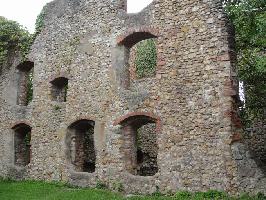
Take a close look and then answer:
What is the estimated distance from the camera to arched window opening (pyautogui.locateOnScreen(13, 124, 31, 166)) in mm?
15930

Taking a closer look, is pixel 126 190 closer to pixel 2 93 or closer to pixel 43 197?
pixel 43 197

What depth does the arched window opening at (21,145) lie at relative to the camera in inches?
627

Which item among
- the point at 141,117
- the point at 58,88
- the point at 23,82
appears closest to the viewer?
the point at 141,117

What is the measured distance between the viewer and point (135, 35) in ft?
40.8

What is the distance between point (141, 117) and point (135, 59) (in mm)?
8674

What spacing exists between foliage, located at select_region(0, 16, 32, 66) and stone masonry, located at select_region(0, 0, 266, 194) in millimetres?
511

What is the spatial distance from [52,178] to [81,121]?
7.22 feet

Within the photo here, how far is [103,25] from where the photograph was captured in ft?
43.1

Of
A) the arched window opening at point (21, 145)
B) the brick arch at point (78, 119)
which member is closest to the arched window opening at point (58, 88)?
the brick arch at point (78, 119)

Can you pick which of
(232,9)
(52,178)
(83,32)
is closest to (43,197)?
(52,178)

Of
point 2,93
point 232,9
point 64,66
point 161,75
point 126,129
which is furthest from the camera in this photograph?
point 2,93

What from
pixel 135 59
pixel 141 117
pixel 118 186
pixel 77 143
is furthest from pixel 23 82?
pixel 118 186

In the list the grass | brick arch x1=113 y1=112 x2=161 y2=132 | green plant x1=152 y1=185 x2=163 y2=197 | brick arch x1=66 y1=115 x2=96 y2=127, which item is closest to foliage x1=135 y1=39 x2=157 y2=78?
brick arch x1=66 y1=115 x2=96 y2=127

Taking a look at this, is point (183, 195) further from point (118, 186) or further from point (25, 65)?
point (25, 65)
